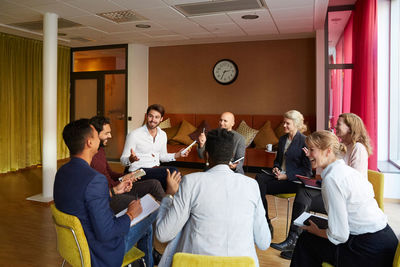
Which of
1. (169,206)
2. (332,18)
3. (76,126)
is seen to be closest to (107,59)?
(332,18)

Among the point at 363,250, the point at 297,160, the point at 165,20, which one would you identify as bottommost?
the point at 363,250

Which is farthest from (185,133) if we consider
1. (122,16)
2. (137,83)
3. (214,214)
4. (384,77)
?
(214,214)

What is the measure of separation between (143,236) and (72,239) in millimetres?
770

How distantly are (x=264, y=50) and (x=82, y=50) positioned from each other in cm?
424

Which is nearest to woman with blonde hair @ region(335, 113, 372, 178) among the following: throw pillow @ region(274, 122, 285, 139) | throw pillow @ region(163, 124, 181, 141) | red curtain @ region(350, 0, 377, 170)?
red curtain @ region(350, 0, 377, 170)

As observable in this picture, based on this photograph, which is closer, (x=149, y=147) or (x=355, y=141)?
(x=355, y=141)

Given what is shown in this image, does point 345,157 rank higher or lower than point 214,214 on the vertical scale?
higher

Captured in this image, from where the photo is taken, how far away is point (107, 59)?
8109 millimetres

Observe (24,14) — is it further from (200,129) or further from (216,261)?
(216,261)

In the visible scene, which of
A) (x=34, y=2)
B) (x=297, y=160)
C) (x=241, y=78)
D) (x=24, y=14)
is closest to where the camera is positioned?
(x=297, y=160)

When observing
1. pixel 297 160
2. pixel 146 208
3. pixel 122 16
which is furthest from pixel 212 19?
pixel 146 208

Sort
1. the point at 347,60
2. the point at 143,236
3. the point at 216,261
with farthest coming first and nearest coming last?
1. the point at 347,60
2. the point at 143,236
3. the point at 216,261

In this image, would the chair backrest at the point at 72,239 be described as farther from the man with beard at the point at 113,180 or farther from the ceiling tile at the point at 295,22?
the ceiling tile at the point at 295,22

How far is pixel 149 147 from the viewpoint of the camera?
12.0 ft
